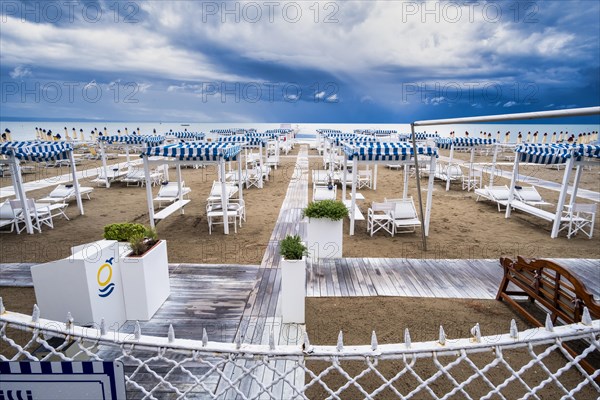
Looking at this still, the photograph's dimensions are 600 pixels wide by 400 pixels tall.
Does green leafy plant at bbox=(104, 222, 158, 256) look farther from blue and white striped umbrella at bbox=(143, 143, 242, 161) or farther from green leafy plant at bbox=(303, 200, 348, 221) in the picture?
blue and white striped umbrella at bbox=(143, 143, 242, 161)

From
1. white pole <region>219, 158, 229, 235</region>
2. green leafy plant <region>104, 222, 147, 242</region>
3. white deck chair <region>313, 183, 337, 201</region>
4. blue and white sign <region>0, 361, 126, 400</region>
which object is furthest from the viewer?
white deck chair <region>313, 183, 337, 201</region>

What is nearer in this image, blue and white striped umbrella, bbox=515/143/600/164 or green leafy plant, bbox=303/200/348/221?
green leafy plant, bbox=303/200/348/221

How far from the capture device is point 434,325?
15.8ft

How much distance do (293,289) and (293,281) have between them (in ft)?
0.40

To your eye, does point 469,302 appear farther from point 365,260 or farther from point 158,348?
point 158,348

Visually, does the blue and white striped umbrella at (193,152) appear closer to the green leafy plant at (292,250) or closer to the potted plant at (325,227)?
the potted plant at (325,227)

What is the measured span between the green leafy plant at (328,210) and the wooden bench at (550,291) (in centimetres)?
295

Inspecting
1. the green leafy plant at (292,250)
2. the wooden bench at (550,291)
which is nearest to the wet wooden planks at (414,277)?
the wooden bench at (550,291)

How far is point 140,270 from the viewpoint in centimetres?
475

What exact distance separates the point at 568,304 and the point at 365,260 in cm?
365

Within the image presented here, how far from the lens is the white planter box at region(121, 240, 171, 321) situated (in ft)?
15.6

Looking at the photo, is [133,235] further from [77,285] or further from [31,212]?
[31,212]

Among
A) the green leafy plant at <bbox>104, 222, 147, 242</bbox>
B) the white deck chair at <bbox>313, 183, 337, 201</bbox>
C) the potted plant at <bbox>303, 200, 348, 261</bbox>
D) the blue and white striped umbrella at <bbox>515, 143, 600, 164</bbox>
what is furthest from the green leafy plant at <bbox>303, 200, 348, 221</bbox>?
the blue and white striped umbrella at <bbox>515, 143, 600, 164</bbox>

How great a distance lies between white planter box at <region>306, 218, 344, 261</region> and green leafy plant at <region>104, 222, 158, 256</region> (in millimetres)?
3104
